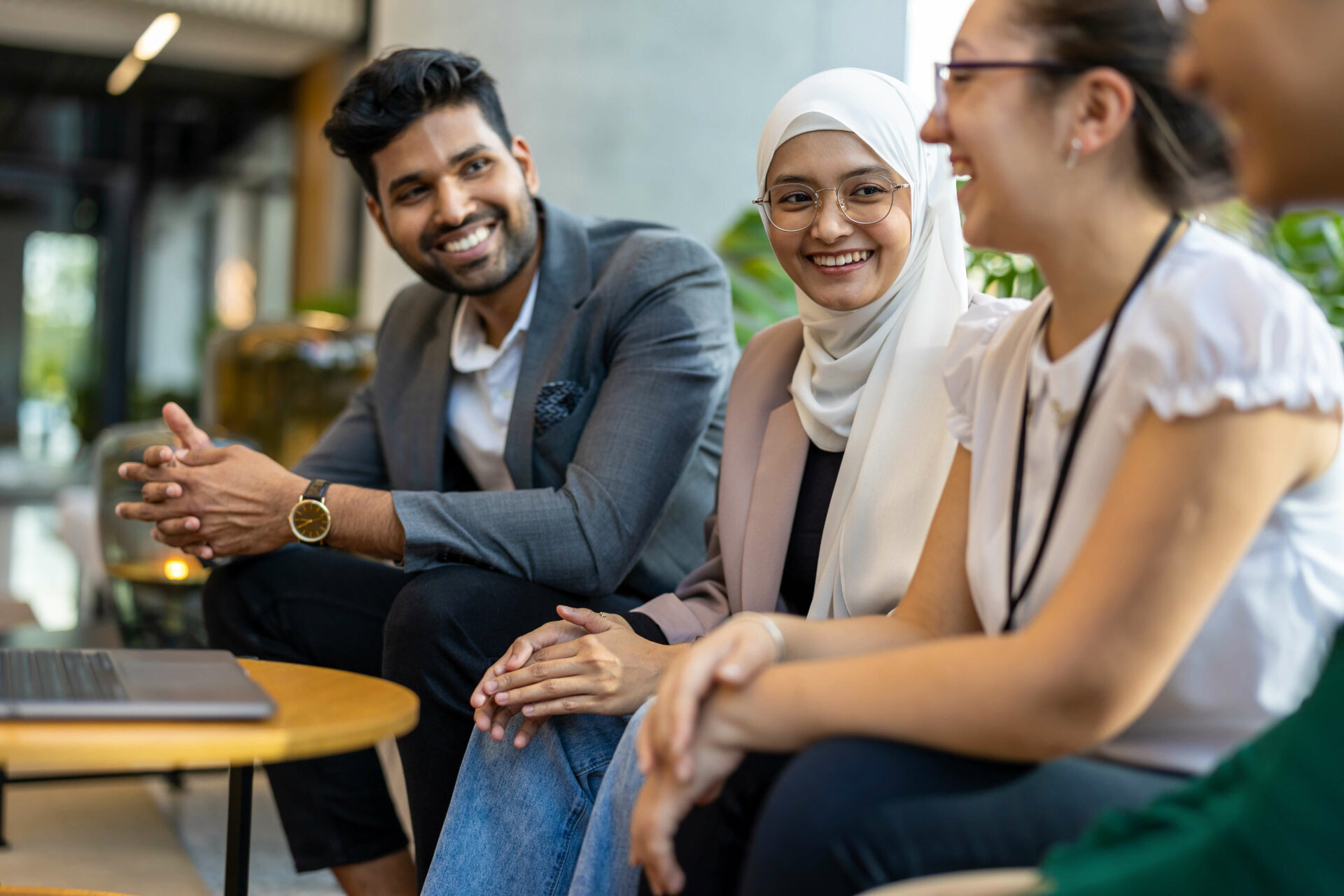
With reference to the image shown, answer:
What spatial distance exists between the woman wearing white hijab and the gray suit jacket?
0.16 metres

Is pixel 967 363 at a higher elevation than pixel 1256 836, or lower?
higher

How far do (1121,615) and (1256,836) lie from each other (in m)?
0.21

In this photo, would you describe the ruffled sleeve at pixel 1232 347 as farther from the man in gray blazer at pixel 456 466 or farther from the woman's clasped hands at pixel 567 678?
the man in gray blazer at pixel 456 466

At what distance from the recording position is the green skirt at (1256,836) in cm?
66

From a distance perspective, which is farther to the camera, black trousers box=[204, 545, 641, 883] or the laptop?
black trousers box=[204, 545, 641, 883]

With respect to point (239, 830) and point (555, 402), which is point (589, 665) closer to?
point (239, 830)

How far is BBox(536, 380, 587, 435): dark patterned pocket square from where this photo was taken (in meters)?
1.99

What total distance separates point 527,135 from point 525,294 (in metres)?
3.19

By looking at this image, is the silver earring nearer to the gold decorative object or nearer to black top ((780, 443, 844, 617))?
black top ((780, 443, 844, 617))

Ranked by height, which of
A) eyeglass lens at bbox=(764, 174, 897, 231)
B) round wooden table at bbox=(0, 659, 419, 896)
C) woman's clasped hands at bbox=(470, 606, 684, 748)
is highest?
eyeglass lens at bbox=(764, 174, 897, 231)

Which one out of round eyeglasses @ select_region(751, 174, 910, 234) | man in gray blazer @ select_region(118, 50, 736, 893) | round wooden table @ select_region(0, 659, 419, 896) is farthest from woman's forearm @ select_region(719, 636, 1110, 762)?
round eyeglasses @ select_region(751, 174, 910, 234)

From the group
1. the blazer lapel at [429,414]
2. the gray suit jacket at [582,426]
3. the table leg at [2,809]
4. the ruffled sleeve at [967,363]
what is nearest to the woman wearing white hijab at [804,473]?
the gray suit jacket at [582,426]

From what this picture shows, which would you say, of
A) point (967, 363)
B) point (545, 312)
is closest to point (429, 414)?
point (545, 312)

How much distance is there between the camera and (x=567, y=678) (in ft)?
4.66
